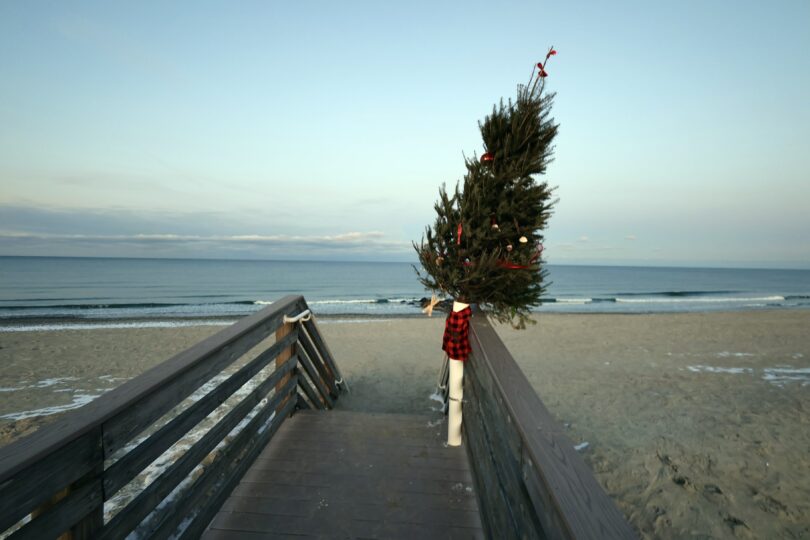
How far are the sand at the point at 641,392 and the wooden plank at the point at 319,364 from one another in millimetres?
426

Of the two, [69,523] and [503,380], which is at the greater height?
[503,380]

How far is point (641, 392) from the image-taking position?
21.4ft

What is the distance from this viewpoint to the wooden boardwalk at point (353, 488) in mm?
2266

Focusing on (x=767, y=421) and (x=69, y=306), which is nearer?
(x=767, y=421)

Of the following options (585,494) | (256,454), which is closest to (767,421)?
(585,494)

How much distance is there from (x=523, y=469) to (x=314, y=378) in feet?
11.5

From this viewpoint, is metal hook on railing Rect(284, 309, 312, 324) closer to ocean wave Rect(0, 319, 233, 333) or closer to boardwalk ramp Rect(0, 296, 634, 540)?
boardwalk ramp Rect(0, 296, 634, 540)

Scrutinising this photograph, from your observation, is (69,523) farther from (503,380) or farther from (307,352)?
(307,352)

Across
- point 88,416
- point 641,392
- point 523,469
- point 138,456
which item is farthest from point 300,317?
point 641,392

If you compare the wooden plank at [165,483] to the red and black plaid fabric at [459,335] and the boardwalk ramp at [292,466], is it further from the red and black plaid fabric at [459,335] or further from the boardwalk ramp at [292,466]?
the red and black plaid fabric at [459,335]

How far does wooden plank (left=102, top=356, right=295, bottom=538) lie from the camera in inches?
59.6

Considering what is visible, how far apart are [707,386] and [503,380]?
23.2 feet

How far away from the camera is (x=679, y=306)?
23406 millimetres

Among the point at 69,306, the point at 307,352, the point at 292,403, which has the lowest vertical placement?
the point at 69,306
